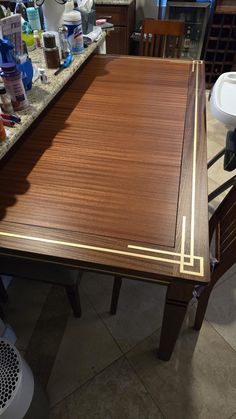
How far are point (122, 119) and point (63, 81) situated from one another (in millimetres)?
325

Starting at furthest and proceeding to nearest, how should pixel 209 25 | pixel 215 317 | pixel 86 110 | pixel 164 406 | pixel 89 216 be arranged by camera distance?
pixel 209 25 → pixel 215 317 → pixel 86 110 → pixel 164 406 → pixel 89 216

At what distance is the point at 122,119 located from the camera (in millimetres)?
1104

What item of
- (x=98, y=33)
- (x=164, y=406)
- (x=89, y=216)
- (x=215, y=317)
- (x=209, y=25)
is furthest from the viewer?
(x=209, y=25)

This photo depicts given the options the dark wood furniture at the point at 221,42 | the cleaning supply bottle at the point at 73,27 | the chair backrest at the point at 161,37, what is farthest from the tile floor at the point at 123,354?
the dark wood furniture at the point at 221,42

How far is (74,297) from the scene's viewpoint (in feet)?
3.71

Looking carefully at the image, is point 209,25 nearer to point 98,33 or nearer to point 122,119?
point 98,33

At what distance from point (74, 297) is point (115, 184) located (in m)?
0.56

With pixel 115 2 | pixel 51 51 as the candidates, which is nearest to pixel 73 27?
pixel 51 51

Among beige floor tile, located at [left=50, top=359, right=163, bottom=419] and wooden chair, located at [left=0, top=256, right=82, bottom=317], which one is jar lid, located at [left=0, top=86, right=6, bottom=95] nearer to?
wooden chair, located at [left=0, top=256, right=82, bottom=317]

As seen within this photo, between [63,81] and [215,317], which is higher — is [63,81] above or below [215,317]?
above

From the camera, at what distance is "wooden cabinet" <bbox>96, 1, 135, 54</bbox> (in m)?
2.63

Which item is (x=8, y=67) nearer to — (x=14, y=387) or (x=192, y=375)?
(x=14, y=387)

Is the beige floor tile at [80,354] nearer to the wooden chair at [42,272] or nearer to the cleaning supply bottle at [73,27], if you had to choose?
the wooden chair at [42,272]

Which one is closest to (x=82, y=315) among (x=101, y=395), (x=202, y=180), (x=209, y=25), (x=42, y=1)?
(x=101, y=395)
